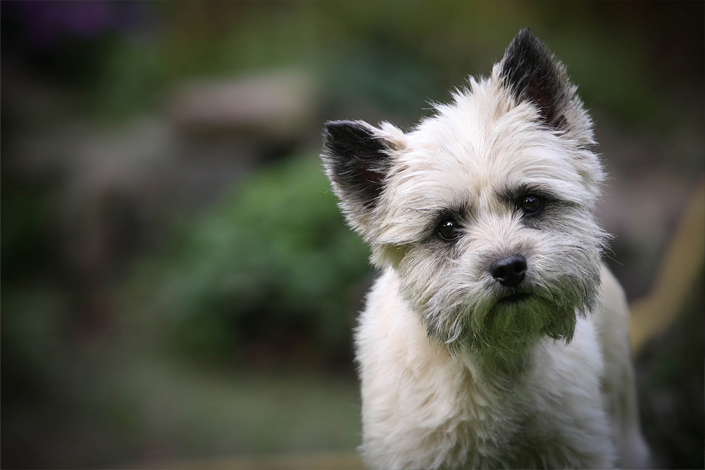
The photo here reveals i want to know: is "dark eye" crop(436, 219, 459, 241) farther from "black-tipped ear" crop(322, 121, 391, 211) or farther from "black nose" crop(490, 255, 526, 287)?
"black-tipped ear" crop(322, 121, 391, 211)

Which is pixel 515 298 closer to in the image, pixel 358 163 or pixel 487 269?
→ pixel 487 269

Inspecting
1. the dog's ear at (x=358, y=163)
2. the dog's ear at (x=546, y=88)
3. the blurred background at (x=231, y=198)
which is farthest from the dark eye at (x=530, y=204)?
the blurred background at (x=231, y=198)

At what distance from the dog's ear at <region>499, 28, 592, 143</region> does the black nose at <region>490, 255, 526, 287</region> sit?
0.80 metres

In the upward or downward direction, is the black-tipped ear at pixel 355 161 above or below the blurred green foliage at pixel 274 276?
above

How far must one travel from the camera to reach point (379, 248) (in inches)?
119

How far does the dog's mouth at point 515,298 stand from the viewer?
257 cm

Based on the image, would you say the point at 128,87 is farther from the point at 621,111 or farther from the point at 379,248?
the point at 379,248

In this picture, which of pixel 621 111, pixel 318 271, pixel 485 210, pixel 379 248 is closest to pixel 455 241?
pixel 485 210

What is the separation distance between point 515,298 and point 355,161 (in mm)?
1038

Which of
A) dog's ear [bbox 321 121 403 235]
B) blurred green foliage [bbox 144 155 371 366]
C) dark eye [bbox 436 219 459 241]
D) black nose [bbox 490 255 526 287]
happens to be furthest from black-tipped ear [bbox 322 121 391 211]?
blurred green foliage [bbox 144 155 371 366]

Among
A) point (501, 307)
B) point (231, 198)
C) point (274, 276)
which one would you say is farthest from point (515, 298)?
point (231, 198)

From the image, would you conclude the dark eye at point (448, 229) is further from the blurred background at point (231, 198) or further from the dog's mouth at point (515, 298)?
the blurred background at point (231, 198)

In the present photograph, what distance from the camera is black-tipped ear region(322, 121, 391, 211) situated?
2.96m

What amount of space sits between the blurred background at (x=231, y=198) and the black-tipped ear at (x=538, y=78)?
2.61 meters
